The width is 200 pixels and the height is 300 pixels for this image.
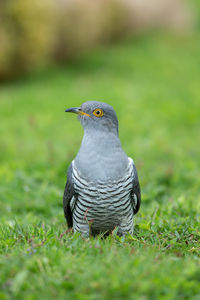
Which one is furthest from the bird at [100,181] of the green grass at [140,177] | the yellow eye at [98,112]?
the green grass at [140,177]

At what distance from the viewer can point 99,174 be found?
12.1 ft

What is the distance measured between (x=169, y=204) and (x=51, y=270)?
2479 millimetres

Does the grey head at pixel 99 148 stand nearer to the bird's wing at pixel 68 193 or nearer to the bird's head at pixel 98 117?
the bird's head at pixel 98 117

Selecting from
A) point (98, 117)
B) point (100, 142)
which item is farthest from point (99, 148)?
point (98, 117)

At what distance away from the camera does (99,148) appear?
151 inches

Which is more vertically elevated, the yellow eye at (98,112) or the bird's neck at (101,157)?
the yellow eye at (98,112)

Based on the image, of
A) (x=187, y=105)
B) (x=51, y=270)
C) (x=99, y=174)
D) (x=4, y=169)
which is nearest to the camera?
(x=51, y=270)

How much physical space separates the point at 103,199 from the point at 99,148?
46 centimetres

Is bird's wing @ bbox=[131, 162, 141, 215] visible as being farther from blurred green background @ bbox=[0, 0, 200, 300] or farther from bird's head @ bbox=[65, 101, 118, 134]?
bird's head @ bbox=[65, 101, 118, 134]

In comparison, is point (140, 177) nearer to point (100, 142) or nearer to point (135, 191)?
point (135, 191)

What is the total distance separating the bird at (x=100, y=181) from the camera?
3.71m

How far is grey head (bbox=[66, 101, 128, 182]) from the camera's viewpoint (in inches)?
147

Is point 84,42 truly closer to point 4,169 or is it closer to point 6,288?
point 4,169

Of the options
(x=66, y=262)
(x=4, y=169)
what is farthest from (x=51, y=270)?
(x=4, y=169)
